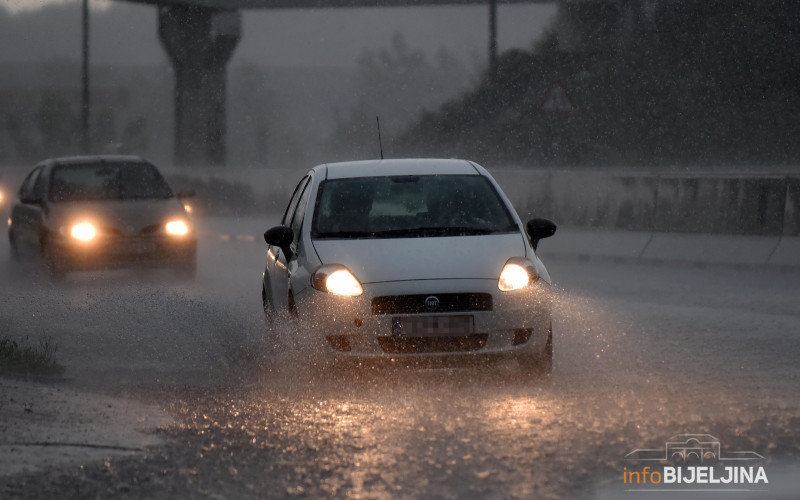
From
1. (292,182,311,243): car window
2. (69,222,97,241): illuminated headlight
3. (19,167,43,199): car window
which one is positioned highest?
(19,167,43,199): car window

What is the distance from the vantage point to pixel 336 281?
8641 mm

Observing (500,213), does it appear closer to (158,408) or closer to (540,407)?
(540,407)

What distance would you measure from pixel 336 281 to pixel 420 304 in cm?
56

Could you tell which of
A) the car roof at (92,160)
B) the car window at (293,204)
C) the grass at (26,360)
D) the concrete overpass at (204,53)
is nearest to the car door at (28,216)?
the car roof at (92,160)

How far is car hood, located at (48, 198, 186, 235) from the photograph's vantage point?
15.9 m

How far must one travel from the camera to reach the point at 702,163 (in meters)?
42.0

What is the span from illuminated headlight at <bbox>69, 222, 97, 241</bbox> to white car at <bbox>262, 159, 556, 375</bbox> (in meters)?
6.44

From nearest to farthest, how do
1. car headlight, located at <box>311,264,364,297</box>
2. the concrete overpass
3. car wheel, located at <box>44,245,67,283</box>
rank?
car headlight, located at <box>311,264,364,297</box> < car wheel, located at <box>44,245,67,283</box> < the concrete overpass

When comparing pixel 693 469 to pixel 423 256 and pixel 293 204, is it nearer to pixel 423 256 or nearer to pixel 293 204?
pixel 423 256

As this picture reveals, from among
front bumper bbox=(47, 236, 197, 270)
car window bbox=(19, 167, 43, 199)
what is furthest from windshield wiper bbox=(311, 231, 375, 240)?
car window bbox=(19, 167, 43, 199)

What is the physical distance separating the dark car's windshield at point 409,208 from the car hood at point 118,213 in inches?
253

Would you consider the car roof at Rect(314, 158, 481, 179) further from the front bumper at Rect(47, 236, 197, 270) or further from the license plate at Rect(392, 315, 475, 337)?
the front bumper at Rect(47, 236, 197, 270)

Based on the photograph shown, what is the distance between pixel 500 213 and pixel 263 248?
11.4 metres

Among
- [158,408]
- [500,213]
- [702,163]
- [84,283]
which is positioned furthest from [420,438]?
[702,163]
